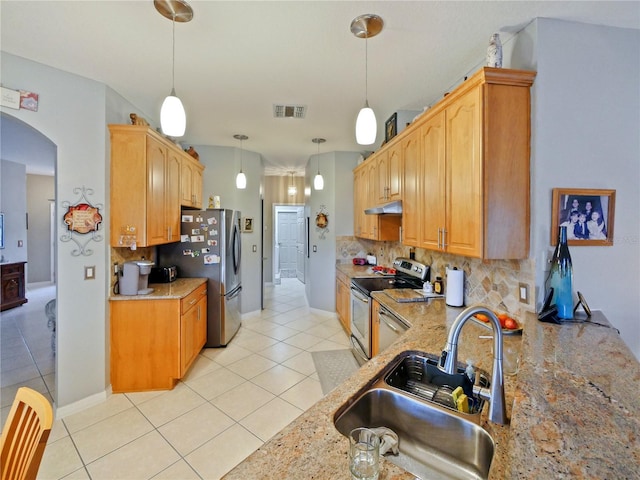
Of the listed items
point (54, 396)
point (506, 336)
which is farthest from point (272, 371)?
point (506, 336)

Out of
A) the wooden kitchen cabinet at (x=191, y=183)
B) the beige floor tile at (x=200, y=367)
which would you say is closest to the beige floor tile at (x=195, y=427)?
the beige floor tile at (x=200, y=367)

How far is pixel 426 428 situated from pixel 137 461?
1.94 meters

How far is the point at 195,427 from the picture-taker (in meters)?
2.22

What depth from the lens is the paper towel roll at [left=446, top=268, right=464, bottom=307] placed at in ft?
7.60

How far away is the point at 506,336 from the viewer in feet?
5.42

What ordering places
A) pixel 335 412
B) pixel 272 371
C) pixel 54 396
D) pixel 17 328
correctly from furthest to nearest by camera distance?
pixel 17 328
pixel 272 371
pixel 54 396
pixel 335 412

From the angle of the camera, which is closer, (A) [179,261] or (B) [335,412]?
(B) [335,412]

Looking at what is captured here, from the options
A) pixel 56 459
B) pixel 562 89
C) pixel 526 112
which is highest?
pixel 562 89

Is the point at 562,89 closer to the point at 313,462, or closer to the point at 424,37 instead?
the point at 424,37

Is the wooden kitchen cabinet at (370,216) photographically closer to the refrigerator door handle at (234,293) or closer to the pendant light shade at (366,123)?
the pendant light shade at (366,123)

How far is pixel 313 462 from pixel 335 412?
24cm

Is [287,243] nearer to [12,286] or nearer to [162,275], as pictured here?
[162,275]

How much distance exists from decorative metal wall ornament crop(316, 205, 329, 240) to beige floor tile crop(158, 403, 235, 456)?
124 inches

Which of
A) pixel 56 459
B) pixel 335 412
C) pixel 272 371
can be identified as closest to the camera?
pixel 335 412
